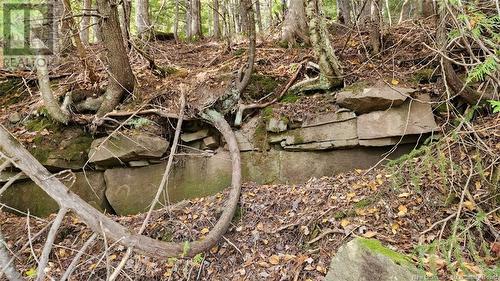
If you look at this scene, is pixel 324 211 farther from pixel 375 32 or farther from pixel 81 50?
pixel 81 50

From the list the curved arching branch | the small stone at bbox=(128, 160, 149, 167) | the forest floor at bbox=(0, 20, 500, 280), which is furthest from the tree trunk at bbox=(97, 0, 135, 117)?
the curved arching branch

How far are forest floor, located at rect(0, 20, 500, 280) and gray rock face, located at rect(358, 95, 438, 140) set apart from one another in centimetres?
36

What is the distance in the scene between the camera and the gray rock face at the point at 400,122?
5156 millimetres

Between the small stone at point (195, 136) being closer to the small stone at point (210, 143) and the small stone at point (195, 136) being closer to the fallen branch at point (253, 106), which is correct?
the small stone at point (210, 143)

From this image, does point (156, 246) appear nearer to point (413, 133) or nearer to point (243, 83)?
point (243, 83)

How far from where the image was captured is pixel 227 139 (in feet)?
18.4

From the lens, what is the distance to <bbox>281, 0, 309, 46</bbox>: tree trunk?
7.41 m

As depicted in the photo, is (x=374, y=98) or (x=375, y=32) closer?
(x=374, y=98)

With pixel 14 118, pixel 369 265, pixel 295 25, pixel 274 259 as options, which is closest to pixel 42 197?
pixel 14 118

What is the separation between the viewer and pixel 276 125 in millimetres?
5789

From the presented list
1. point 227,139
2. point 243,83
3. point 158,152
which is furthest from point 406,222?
point 158,152

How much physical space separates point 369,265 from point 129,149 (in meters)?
3.89

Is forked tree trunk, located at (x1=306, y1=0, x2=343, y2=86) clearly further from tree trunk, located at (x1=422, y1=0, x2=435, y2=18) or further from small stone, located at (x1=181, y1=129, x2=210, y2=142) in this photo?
tree trunk, located at (x1=422, y1=0, x2=435, y2=18)

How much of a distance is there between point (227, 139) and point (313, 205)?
1667mm
